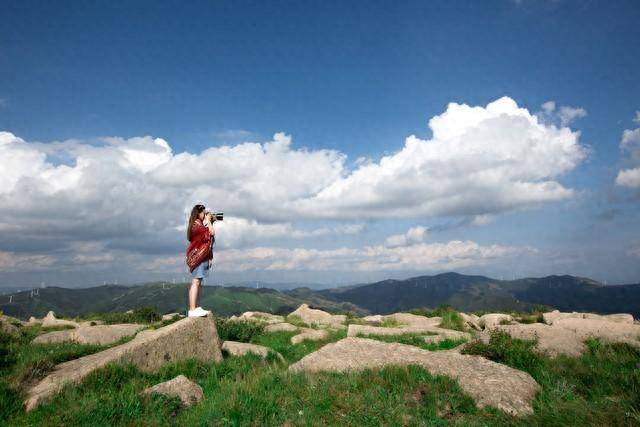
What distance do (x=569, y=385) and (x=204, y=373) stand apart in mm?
8064

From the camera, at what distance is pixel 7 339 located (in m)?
15.3

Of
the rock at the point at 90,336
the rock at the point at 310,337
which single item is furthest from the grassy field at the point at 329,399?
the rock at the point at 310,337

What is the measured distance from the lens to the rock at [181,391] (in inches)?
280

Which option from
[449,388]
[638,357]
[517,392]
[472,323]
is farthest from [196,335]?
[472,323]

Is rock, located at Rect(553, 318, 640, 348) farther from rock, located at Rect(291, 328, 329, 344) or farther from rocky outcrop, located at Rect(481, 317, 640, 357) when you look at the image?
rock, located at Rect(291, 328, 329, 344)

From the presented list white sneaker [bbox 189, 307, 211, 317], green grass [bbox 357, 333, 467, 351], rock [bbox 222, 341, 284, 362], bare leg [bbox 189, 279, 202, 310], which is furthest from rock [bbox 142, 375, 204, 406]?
green grass [bbox 357, 333, 467, 351]

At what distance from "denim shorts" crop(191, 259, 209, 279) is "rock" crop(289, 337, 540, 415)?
4462mm

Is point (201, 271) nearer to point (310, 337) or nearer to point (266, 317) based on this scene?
point (310, 337)

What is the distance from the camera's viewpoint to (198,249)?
11.9 meters

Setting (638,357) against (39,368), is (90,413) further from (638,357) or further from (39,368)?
(638,357)

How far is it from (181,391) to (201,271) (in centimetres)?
496

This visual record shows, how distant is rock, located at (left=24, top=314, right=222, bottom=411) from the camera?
795cm

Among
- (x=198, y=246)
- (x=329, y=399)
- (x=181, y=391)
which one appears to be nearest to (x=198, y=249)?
(x=198, y=246)

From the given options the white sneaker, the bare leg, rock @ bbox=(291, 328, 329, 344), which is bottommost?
rock @ bbox=(291, 328, 329, 344)
